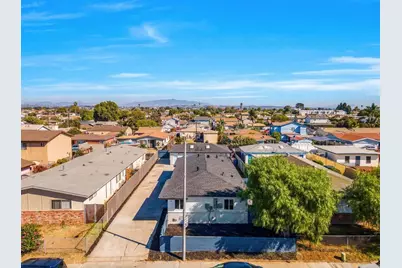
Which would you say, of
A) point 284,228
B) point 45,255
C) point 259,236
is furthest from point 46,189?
point 284,228

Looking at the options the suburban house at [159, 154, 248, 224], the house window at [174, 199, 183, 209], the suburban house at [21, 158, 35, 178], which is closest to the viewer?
the suburban house at [159, 154, 248, 224]

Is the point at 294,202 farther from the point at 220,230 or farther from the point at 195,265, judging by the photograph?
the point at 195,265

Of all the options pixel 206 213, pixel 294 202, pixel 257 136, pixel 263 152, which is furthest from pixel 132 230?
pixel 257 136

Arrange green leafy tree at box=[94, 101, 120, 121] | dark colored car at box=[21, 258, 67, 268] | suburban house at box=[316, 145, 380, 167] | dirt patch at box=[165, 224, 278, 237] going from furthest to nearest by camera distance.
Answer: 1. green leafy tree at box=[94, 101, 120, 121]
2. suburban house at box=[316, 145, 380, 167]
3. dirt patch at box=[165, 224, 278, 237]
4. dark colored car at box=[21, 258, 67, 268]

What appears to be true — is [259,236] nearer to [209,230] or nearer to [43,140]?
[209,230]

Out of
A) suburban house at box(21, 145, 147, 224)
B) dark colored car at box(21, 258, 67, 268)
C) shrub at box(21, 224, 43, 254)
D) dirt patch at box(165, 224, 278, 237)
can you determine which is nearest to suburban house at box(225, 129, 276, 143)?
suburban house at box(21, 145, 147, 224)

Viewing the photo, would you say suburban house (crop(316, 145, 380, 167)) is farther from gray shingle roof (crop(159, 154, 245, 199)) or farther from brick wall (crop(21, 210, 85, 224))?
brick wall (crop(21, 210, 85, 224))
